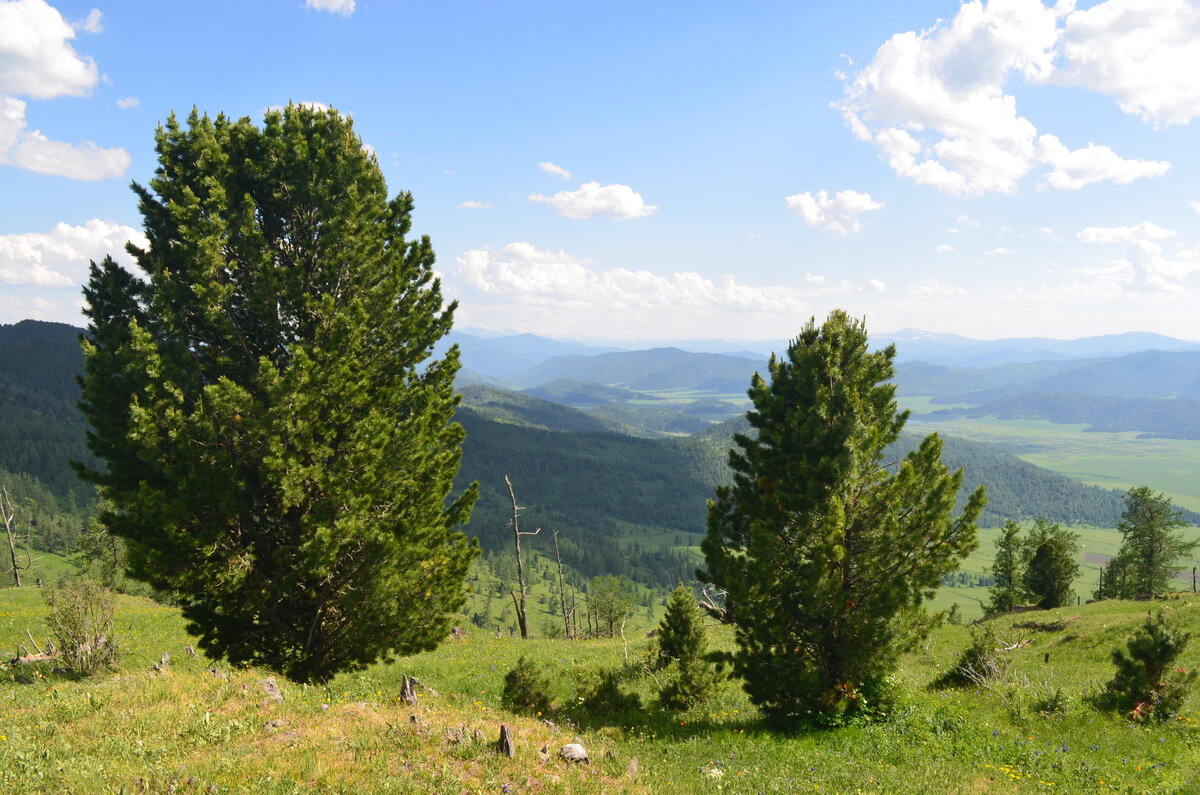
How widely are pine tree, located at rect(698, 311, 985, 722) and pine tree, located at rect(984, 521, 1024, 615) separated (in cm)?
5430

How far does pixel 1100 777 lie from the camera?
39.4 feet

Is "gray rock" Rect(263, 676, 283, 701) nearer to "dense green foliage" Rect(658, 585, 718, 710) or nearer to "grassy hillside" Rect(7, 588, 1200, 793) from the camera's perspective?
"grassy hillside" Rect(7, 588, 1200, 793)

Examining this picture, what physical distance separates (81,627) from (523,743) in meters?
14.7

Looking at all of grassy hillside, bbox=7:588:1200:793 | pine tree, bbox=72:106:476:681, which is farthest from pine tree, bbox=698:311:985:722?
pine tree, bbox=72:106:476:681

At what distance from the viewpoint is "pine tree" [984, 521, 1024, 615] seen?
58.1 metres

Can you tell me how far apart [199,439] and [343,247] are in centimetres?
564

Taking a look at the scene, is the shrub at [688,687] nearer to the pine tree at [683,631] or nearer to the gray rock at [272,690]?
the pine tree at [683,631]

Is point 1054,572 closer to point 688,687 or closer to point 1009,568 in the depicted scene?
point 1009,568

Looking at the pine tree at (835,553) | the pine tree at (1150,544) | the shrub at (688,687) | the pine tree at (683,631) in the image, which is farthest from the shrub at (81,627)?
the pine tree at (1150,544)

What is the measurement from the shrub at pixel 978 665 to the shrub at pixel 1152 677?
297cm

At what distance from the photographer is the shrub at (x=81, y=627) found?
53.7 ft

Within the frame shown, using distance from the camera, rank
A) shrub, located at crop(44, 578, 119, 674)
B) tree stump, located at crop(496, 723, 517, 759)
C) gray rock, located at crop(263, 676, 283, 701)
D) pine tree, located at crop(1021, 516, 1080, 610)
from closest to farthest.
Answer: tree stump, located at crop(496, 723, 517, 759) < gray rock, located at crop(263, 676, 283, 701) < shrub, located at crop(44, 578, 119, 674) < pine tree, located at crop(1021, 516, 1080, 610)

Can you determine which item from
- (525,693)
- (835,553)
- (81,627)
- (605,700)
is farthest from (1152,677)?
(81,627)

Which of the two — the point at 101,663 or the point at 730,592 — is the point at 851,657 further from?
the point at 101,663
